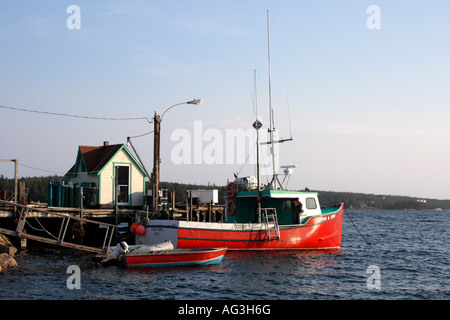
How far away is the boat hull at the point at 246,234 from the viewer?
2447cm

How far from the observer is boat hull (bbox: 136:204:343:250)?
24.5m

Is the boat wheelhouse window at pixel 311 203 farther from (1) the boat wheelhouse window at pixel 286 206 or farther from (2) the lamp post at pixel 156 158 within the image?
(2) the lamp post at pixel 156 158

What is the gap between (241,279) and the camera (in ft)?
67.2

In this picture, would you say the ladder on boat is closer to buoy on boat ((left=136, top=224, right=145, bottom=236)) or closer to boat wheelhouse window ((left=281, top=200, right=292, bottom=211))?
boat wheelhouse window ((left=281, top=200, right=292, bottom=211))

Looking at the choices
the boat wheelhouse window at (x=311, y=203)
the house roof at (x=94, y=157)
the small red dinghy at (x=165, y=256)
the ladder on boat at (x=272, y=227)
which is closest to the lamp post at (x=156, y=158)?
the small red dinghy at (x=165, y=256)

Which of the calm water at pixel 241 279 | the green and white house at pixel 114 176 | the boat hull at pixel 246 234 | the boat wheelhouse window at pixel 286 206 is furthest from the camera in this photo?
the green and white house at pixel 114 176

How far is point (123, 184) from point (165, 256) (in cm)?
1249

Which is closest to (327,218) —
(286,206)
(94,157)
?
(286,206)

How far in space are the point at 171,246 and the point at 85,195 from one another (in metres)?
12.2

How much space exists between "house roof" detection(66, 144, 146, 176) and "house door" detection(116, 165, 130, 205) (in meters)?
0.96

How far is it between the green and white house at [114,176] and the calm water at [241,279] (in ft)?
20.0

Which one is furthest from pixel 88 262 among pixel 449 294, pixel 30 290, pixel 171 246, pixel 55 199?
pixel 449 294

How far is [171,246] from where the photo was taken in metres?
23.2

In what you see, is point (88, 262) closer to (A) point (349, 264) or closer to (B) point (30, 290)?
(B) point (30, 290)
